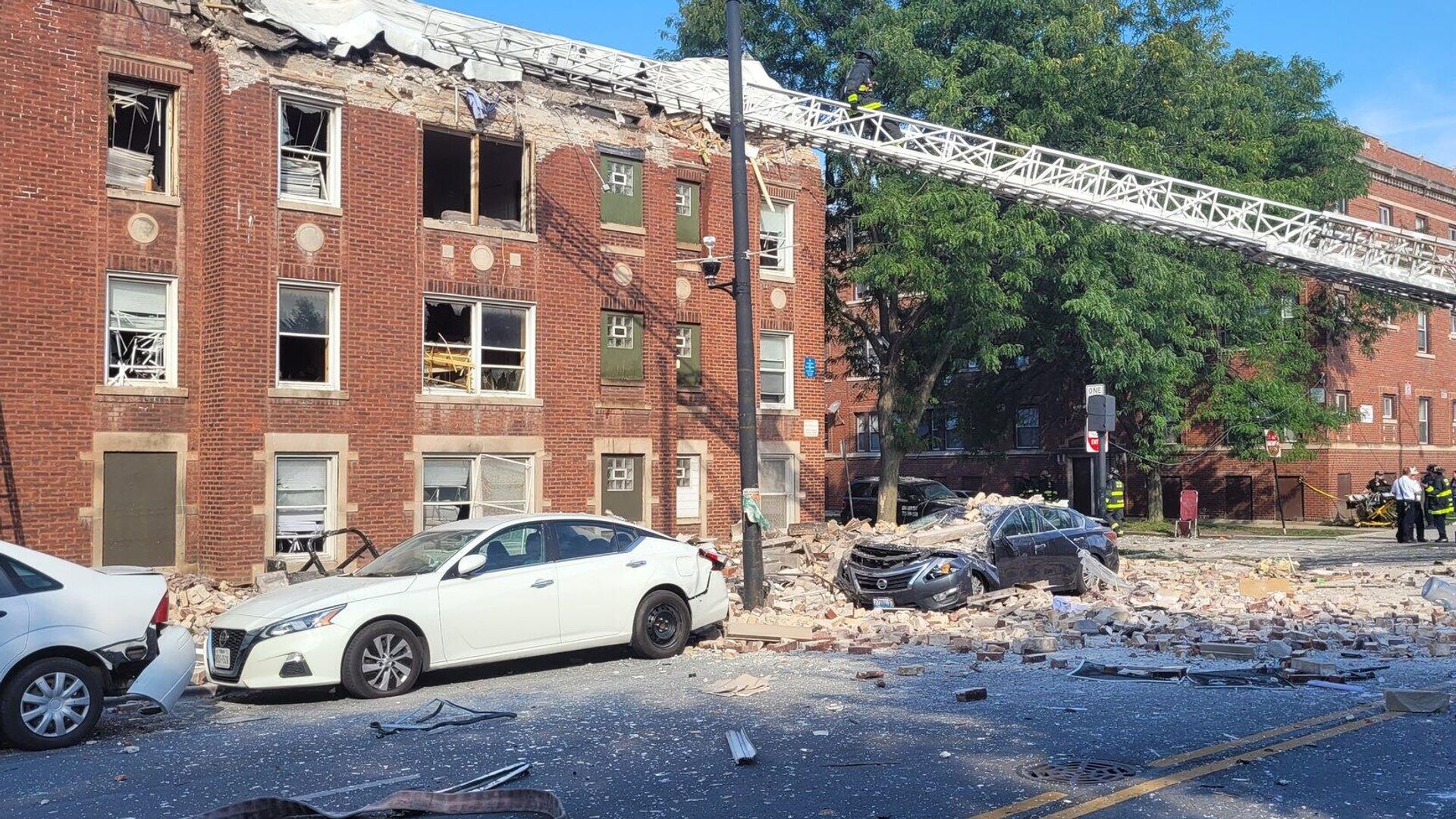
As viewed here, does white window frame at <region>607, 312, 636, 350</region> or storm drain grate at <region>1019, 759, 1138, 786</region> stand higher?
white window frame at <region>607, 312, 636, 350</region>

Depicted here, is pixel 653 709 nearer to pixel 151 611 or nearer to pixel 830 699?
pixel 830 699

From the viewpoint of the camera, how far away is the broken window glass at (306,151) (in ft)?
65.0

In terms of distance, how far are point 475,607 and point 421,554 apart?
3.49 feet

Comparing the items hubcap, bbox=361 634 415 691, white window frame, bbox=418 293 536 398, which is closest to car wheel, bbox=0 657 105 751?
hubcap, bbox=361 634 415 691

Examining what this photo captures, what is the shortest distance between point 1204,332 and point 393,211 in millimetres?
22951

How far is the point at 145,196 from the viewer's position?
62.1 feet

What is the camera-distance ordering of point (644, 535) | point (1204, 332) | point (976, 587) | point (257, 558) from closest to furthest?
point (644, 535) → point (976, 587) → point (257, 558) → point (1204, 332)

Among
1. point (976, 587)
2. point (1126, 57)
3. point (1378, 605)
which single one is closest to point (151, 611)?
point (976, 587)

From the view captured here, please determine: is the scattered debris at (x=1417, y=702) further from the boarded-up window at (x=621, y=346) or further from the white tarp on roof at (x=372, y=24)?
the white tarp on roof at (x=372, y=24)

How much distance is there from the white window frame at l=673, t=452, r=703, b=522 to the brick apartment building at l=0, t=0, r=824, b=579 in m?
0.06

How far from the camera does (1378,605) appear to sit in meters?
16.2

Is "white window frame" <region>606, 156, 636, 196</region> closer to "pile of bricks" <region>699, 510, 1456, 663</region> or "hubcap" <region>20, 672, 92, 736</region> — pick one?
"pile of bricks" <region>699, 510, 1456, 663</region>

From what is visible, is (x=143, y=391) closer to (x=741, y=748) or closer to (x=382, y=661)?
(x=382, y=661)

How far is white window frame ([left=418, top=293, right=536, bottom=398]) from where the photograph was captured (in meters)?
21.0
